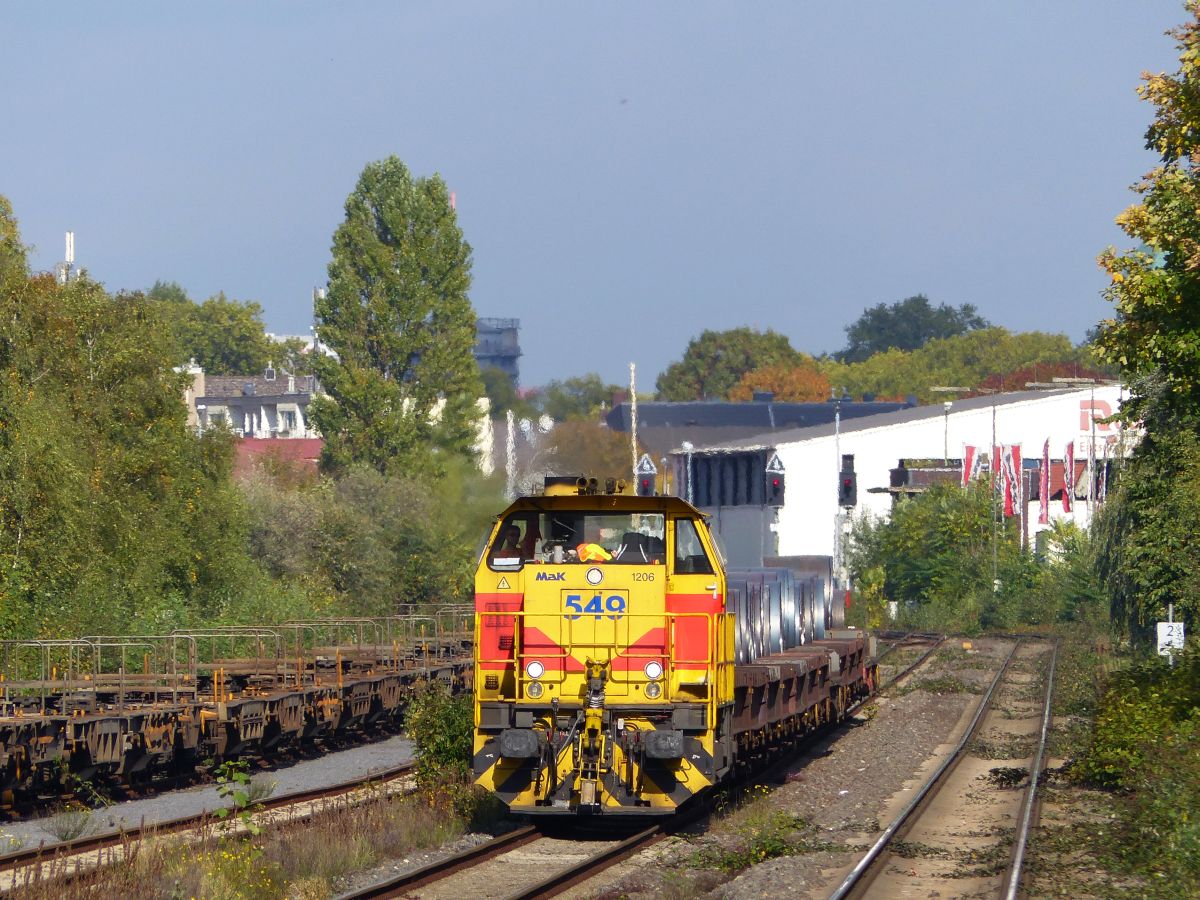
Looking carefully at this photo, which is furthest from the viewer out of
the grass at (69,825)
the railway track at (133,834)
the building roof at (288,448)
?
the building roof at (288,448)

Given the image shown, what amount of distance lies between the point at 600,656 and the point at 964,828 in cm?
436

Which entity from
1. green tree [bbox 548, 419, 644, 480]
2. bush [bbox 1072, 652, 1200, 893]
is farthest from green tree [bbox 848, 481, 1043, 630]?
bush [bbox 1072, 652, 1200, 893]

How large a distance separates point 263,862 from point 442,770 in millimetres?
4580

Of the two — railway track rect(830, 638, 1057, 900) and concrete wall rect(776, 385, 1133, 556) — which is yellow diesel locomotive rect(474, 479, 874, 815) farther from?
concrete wall rect(776, 385, 1133, 556)

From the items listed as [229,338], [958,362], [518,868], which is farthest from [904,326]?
[518,868]

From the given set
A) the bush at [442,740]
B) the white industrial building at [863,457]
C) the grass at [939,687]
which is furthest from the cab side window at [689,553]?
the white industrial building at [863,457]

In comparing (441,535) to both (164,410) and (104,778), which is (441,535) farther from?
(104,778)

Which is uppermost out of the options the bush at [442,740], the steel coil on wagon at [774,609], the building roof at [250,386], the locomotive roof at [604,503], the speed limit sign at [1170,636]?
the building roof at [250,386]

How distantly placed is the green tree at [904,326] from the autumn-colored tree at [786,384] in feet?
144

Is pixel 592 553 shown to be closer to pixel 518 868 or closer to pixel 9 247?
pixel 518 868

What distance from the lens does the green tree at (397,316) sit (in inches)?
2226

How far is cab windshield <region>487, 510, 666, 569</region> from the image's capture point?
14500 millimetres

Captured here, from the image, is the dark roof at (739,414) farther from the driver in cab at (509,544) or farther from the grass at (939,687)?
the driver in cab at (509,544)

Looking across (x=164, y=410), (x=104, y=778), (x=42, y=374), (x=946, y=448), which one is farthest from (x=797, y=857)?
(x=946, y=448)
